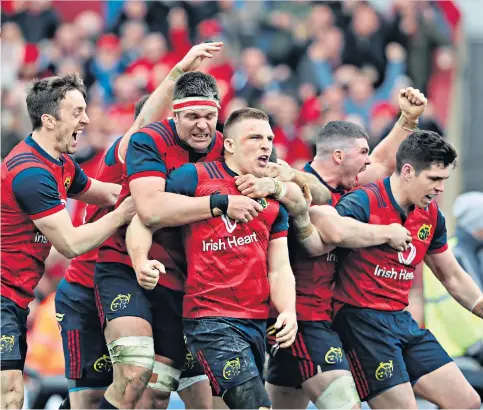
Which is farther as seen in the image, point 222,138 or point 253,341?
point 222,138

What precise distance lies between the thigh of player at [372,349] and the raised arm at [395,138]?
1.09 meters

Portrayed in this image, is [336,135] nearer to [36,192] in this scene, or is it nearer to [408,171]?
[408,171]

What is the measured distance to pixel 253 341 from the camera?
6.50 meters

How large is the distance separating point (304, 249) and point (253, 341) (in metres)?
0.86

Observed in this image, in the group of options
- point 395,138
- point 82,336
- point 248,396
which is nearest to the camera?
point 248,396

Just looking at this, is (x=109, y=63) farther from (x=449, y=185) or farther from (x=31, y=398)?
(x=31, y=398)

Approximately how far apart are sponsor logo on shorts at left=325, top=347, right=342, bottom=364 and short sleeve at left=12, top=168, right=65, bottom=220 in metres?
2.01

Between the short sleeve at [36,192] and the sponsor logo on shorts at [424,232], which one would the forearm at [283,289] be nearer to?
the sponsor logo on shorts at [424,232]

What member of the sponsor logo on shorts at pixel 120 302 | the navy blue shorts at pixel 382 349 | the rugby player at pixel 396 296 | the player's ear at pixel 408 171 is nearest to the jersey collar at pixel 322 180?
the rugby player at pixel 396 296

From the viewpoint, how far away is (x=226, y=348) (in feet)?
20.9

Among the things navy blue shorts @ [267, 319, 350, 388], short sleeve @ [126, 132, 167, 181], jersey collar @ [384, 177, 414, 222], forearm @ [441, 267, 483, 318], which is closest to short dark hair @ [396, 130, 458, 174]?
jersey collar @ [384, 177, 414, 222]

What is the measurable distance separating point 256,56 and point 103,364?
25.0 ft

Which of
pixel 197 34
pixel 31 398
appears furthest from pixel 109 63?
pixel 31 398

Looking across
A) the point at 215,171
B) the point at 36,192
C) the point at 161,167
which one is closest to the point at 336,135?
the point at 215,171
